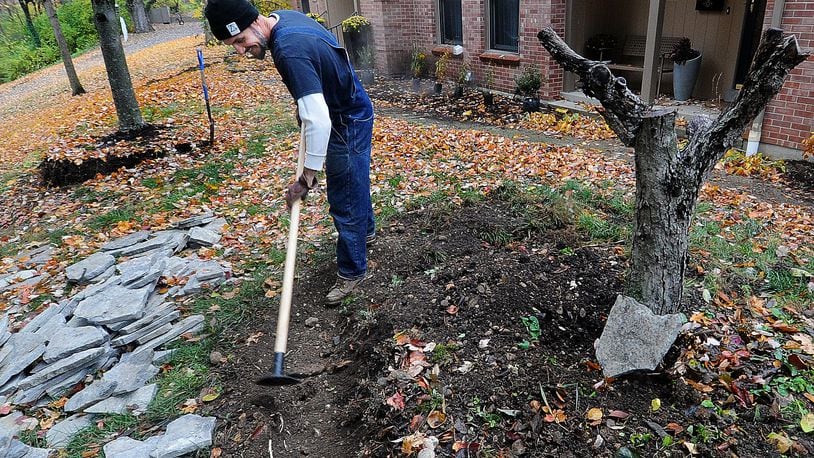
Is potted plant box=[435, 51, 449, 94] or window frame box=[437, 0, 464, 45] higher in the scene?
window frame box=[437, 0, 464, 45]

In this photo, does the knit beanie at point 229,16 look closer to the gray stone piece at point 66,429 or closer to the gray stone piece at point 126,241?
the gray stone piece at point 66,429

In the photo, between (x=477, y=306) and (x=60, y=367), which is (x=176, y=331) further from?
(x=477, y=306)

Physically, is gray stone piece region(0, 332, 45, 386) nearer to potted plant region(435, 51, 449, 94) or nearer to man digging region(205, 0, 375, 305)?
man digging region(205, 0, 375, 305)

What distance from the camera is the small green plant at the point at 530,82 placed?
9.37m

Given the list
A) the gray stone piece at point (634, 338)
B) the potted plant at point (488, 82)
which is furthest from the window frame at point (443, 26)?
the gray stone piece at point (634, 338)

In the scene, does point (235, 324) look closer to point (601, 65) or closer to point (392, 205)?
point (392, 205)

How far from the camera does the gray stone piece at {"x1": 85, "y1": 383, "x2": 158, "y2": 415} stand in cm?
325

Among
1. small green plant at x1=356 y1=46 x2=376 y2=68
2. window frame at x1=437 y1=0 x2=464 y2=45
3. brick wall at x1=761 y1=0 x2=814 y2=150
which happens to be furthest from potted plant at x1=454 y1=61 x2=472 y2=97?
brick wall at x1=761 y1=0 x2=814 y2=150

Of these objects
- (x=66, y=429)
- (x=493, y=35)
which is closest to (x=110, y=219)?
(x=66, y=429)

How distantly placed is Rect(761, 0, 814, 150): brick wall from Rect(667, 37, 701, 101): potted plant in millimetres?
2382

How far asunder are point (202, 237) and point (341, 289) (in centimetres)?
185

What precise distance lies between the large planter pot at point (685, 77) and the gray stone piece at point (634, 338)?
7238mm

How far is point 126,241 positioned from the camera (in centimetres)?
525

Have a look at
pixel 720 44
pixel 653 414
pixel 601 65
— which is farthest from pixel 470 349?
pixel 720 44
